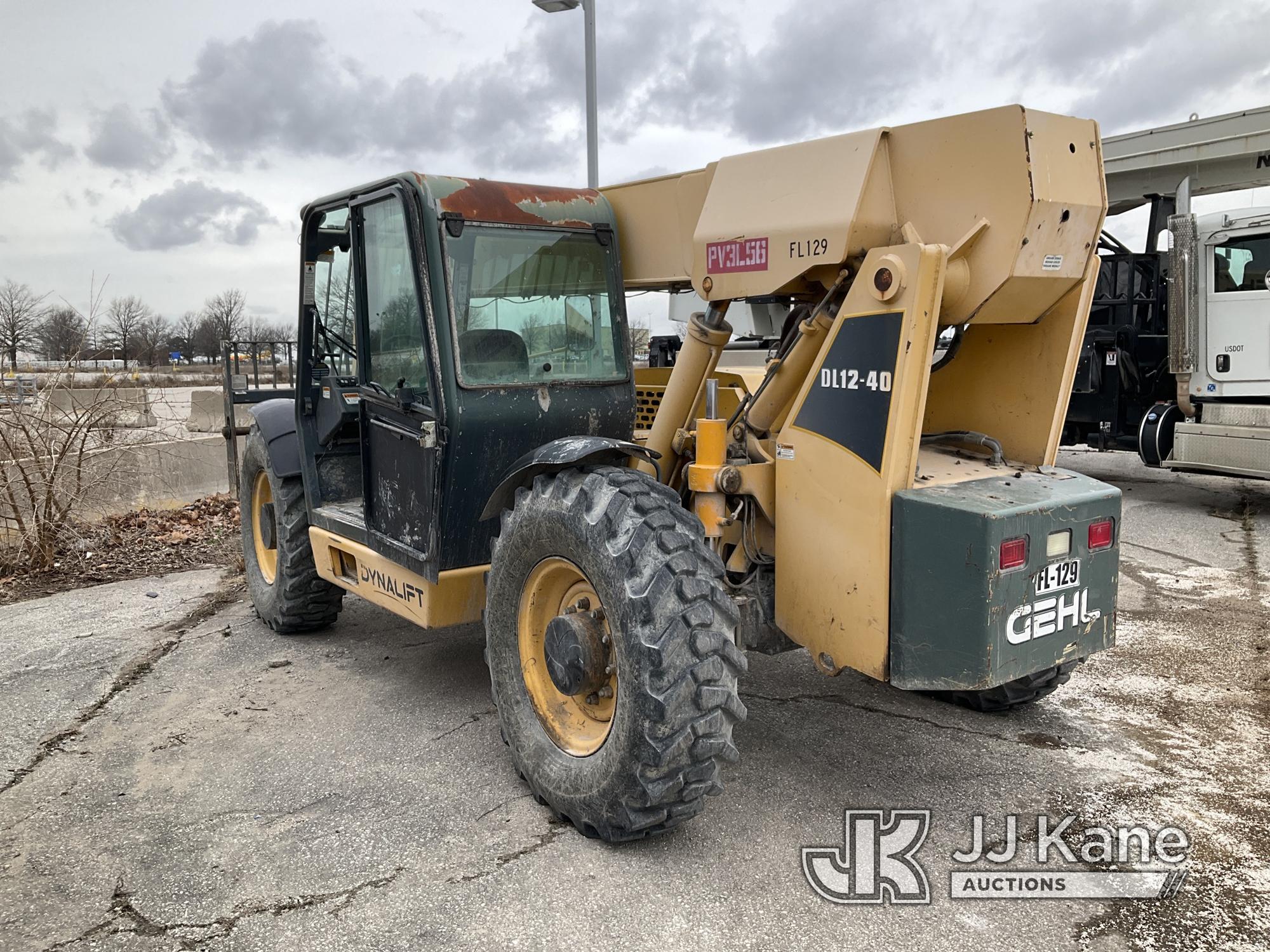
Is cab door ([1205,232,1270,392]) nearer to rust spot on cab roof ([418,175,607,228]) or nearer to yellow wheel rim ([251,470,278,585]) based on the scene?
rust spot on cab roof ([418,175,607,228])

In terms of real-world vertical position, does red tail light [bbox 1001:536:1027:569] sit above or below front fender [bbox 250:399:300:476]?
below

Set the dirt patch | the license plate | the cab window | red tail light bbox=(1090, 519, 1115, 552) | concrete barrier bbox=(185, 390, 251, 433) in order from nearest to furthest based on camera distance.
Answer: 1. the license plate
2. red tail light bbox=(1090, 519, 1115, 552)
3. the cab window
4. the dirt patch
5. concrete barrier bbox=(185, 390, 251, 433)

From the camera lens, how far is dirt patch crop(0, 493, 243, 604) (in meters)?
7.68

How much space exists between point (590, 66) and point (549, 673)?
8272mm

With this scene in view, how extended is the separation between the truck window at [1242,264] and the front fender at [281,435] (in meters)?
9.04

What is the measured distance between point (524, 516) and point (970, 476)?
1.65 m

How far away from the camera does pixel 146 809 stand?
3844mm

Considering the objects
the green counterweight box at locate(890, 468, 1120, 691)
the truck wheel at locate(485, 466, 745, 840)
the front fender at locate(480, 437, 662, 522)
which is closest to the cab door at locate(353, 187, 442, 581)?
the front fender at locate(480, 437, 662, 522)

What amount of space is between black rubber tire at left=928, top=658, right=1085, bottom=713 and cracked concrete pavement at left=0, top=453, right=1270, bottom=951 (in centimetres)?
8

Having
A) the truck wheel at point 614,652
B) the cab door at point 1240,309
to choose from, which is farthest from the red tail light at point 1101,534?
the cab door at point 1240,309

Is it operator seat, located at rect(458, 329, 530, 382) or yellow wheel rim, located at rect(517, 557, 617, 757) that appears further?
operator seat, located at rect(458, 329, 530, 382)

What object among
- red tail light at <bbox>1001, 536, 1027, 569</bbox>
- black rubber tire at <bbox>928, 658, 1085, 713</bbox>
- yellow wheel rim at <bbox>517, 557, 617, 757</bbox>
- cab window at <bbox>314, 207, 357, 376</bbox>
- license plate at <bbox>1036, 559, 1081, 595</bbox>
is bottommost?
black rubber tire at <bbox>928, 658, 1085, 713</bbox>

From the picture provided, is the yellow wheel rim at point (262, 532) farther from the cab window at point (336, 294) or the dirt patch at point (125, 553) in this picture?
the dirt patch at point (125, 553)

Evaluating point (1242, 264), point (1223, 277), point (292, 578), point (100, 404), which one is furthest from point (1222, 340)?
point (100, 404)
